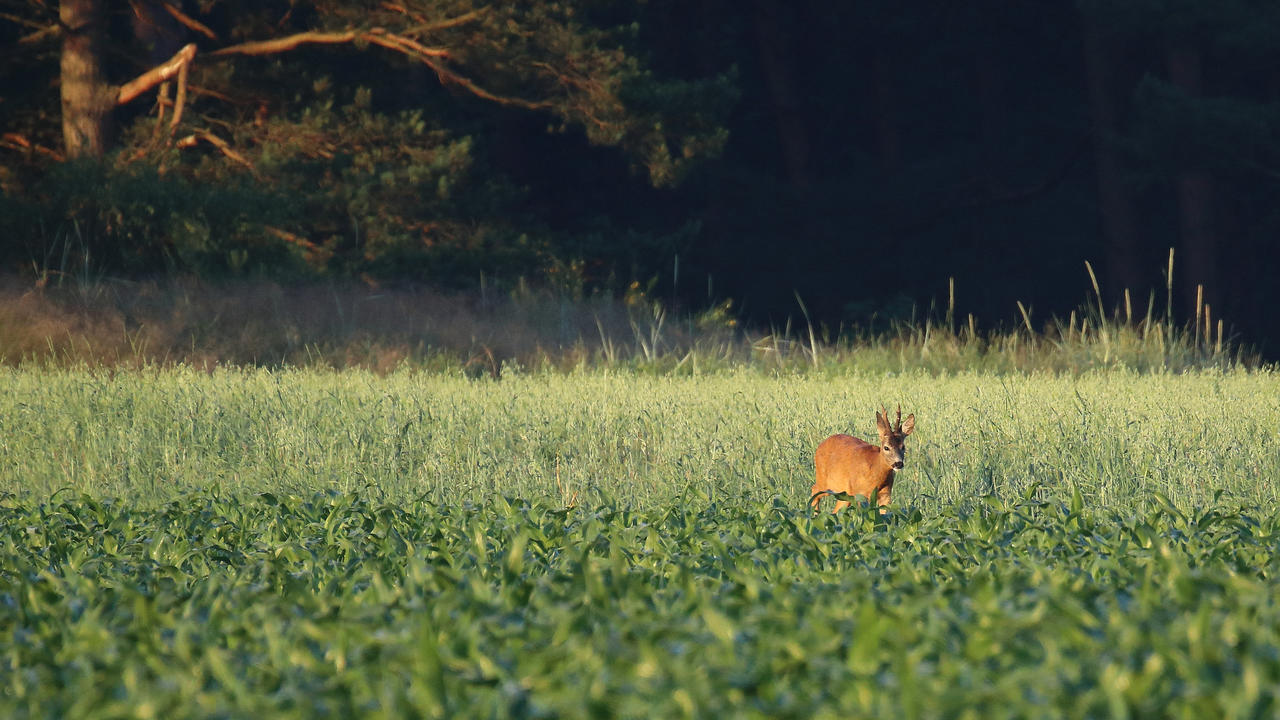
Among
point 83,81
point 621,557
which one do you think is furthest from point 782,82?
point 621,557

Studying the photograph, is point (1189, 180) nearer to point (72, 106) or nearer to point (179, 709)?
point (72, 106)

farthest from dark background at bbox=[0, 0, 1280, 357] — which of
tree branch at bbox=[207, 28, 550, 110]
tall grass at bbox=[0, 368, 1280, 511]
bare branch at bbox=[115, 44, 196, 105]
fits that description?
tall grass at bbox=[0, 368, 1280, 511]

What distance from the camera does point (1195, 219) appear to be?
75.6 feet

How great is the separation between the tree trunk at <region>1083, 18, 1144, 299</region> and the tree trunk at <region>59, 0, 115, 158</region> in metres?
16.4

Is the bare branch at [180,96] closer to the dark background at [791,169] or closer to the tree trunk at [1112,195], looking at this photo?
the dark background at [791,169]

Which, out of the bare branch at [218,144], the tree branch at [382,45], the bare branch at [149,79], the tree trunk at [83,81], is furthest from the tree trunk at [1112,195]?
the tree trunk at [83,81]

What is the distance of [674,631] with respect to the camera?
289 centimetres

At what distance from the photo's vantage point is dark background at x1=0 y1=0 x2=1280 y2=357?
17.8 m

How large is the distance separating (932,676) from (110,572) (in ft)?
9.27

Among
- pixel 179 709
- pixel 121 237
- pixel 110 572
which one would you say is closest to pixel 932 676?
pixel 179 709

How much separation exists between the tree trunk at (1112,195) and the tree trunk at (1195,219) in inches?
37.4

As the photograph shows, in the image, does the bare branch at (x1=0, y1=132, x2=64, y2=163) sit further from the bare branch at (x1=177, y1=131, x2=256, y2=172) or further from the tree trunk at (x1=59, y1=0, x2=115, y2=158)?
the bare branch at (x1=177, y1=131, x2=256, y2=172)

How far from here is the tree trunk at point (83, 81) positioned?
1688 centimetres

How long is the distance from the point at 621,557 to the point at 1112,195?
22135mm
